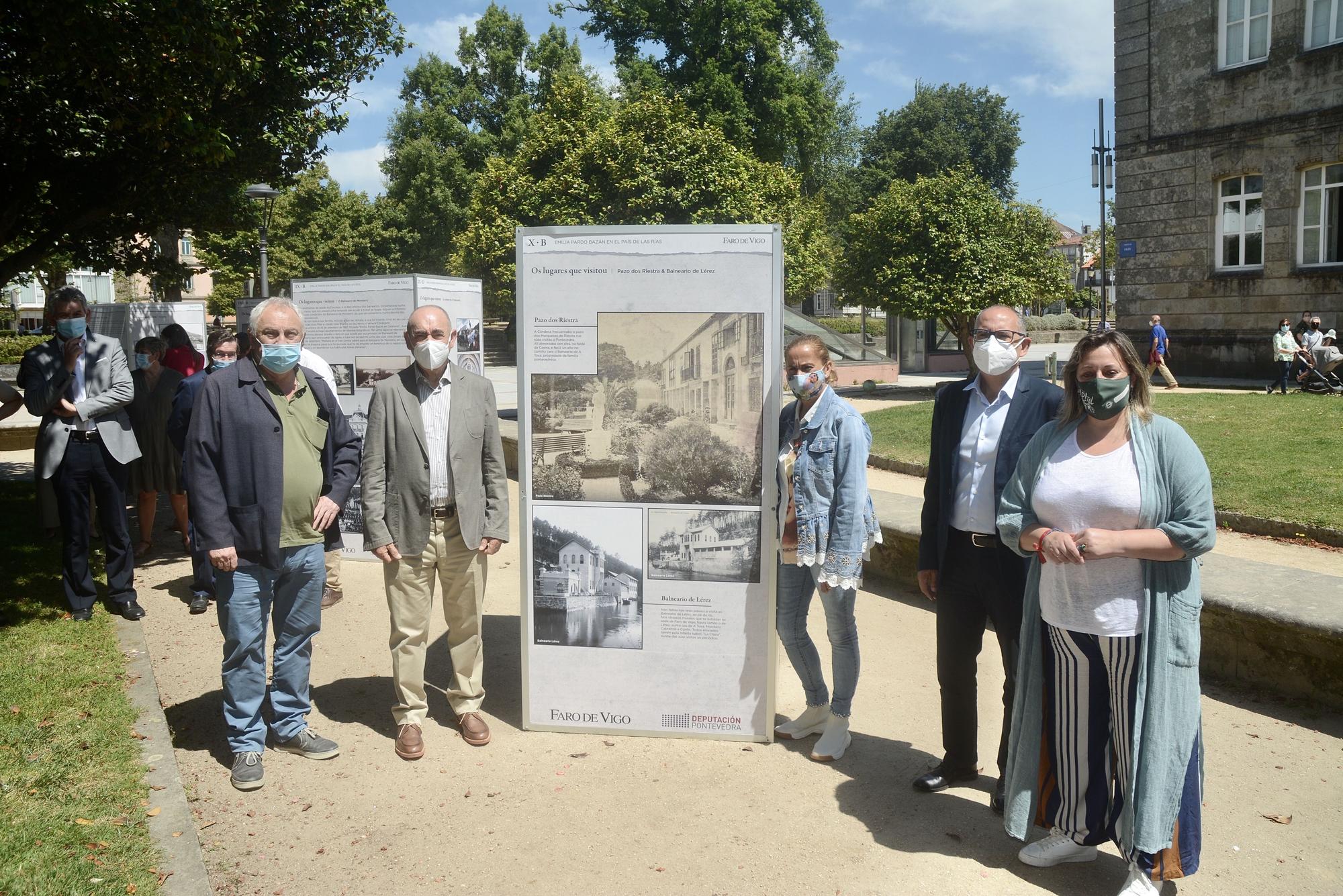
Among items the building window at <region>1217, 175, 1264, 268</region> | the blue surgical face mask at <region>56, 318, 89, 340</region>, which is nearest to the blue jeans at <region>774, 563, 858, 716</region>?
the blue surgical face mask at <region>56, 318, 89, 340</region>

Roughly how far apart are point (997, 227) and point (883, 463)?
12.9 m

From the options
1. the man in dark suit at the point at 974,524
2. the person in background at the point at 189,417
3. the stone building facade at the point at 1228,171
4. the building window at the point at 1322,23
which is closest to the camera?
the man in dark suit at the point at 974,524

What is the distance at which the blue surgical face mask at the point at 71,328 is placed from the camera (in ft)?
21.8

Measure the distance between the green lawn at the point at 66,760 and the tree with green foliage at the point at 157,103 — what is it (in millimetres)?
3659

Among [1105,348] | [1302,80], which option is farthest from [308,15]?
[1302,80]

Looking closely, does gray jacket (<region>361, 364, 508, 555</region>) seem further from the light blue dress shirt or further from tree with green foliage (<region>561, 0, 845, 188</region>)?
tree with green foliage (<region>561, 0, 845, 188</region>)

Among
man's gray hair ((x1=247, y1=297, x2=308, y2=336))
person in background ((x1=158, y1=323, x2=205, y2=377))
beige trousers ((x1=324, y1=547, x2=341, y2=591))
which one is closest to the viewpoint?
man's gray hair ((x1=247, y1=297, x2=308, y2=336))

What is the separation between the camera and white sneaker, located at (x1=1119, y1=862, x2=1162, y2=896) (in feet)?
11.0

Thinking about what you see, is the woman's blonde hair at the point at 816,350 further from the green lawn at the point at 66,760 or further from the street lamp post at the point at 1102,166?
the street lamp post at the point at 1102,166

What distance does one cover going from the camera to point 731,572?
193 inches

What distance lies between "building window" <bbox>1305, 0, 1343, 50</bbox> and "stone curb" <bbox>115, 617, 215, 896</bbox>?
81.7 feet

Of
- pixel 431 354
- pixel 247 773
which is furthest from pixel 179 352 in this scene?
pixel 247 773

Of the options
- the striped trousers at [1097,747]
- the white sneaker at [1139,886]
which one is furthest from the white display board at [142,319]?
the white sneaker at [1139,886]

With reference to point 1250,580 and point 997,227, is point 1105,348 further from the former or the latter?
point 997,227
